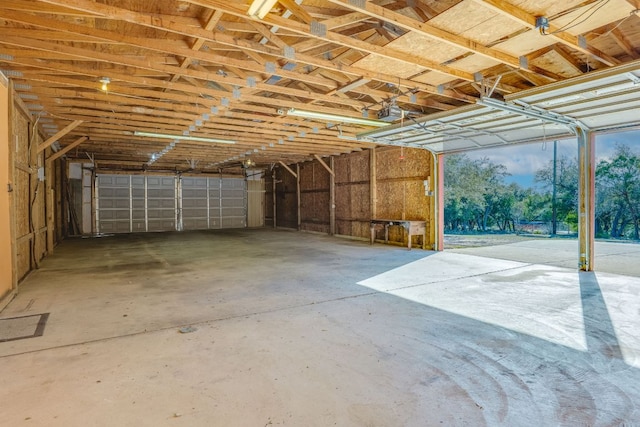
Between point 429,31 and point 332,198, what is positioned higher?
point 429,31

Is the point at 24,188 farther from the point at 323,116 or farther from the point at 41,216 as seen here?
the point at 323,116

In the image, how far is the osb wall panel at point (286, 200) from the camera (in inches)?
610

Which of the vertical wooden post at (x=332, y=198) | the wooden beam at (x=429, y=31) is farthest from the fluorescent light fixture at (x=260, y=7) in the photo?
the vertical wooden post at (x=332, y=198)

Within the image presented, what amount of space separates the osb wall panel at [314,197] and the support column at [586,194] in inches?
325

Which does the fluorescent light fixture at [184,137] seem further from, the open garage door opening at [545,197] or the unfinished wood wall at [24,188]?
the open garage door opening at [545,197]

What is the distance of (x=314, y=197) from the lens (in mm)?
13945

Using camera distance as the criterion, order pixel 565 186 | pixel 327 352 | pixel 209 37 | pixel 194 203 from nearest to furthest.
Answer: pixel 327 352 < pixel 209 37 < pixel 194 203 < pixel 565 186

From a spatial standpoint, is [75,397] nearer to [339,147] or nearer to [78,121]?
[78,121]

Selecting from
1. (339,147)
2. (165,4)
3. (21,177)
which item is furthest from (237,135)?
(165,4)

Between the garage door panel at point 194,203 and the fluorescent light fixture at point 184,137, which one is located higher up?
the fluorescent light fixture at point 184,137

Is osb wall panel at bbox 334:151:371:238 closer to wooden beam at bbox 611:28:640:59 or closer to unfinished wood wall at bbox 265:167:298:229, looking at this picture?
unfinished wood wall at bbox 265:167:298:229

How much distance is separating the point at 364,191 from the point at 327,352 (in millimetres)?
8773

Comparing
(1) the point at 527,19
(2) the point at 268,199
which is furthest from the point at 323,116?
(2) the point at 268,199

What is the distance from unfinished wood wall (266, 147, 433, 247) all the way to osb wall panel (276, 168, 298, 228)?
45 millimetres
